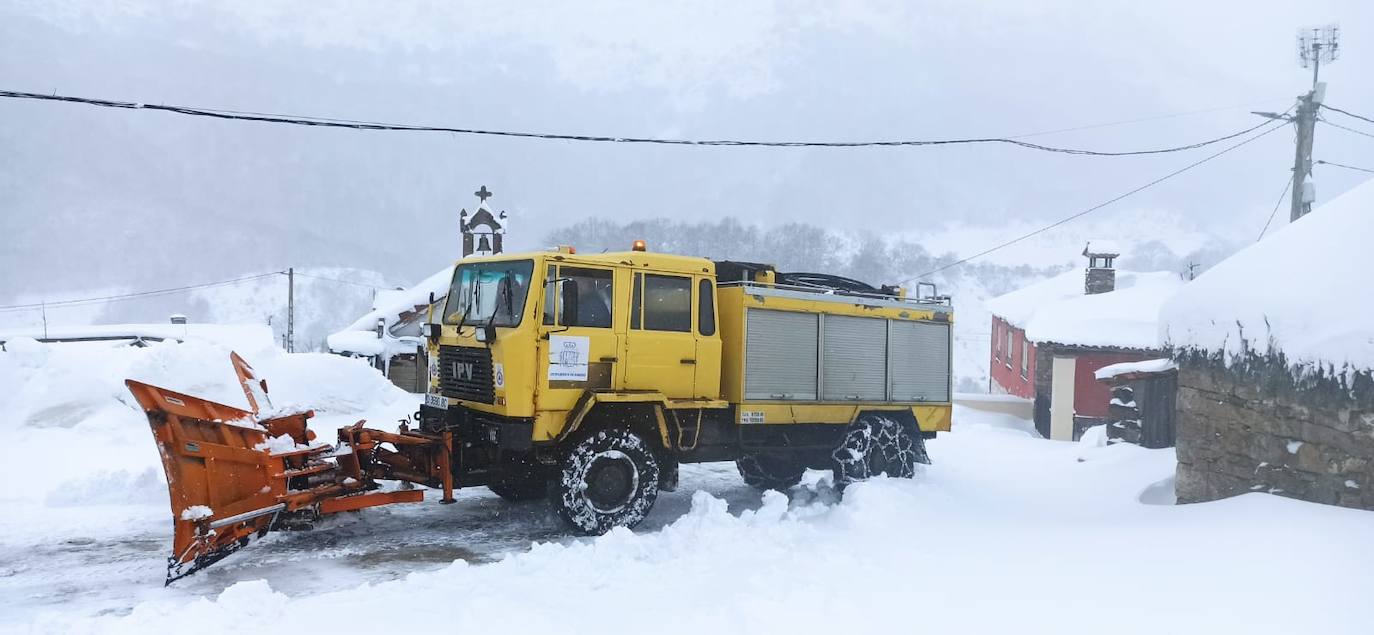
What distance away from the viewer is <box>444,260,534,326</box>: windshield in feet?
26.4

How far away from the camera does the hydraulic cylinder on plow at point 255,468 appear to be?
6.23 metres

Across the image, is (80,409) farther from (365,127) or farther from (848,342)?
(848,342)

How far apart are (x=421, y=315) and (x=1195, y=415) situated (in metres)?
28.0

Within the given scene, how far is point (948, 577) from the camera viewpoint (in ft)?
20.6

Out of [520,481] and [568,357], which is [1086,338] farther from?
[568,357]

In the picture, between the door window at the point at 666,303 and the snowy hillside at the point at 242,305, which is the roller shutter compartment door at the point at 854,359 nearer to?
the door window at the point at 666,303

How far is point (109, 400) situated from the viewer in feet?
42.3

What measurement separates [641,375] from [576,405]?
789mm

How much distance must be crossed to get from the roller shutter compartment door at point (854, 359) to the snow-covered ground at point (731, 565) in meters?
1.29

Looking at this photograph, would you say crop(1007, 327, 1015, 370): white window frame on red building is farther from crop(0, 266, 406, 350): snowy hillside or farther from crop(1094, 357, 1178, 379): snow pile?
crop(0, 266, 406, 350): snowy hillside

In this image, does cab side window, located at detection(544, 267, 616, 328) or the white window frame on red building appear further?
the white window frame on red building

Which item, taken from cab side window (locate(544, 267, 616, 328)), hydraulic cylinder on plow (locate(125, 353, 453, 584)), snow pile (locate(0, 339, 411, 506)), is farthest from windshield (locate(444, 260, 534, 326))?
snow pile (locate(0, 339, 411, 506))

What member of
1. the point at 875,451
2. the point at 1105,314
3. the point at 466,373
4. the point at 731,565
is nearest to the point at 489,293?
the point at 466,373

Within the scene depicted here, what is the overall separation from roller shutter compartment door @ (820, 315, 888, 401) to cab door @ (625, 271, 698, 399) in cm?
199
